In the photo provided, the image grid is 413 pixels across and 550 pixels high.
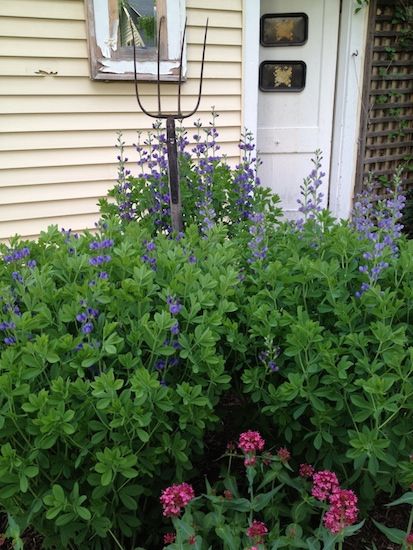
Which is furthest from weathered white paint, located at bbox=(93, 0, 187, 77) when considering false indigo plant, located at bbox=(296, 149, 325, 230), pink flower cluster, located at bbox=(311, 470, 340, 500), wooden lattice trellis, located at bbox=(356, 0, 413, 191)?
pink flower cluster, located at bbox=(311, 470, 340, 500)

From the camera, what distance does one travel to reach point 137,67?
3.90 metres

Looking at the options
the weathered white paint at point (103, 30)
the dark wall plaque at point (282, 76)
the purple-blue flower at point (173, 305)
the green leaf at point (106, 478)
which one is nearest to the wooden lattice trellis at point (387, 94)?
the dark wall plaque at point (282, 76)

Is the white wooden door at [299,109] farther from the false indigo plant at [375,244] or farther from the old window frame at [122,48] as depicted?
the false indigo plant at [375,244]

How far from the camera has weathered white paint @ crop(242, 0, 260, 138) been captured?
423cm

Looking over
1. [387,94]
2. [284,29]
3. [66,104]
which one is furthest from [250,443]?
[387,94]

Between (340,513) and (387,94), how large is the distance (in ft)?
15.4

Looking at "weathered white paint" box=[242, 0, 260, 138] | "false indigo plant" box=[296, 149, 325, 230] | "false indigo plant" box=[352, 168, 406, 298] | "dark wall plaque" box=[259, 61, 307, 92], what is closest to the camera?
"false indigo plant" box=[352, 168, 406, 298]

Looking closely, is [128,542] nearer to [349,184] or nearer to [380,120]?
[349,184]

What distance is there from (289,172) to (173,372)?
378 centimetres

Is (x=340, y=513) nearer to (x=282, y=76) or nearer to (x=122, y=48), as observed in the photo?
(x=122, y=48)

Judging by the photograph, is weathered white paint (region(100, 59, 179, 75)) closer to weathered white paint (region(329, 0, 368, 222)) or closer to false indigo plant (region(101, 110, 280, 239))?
false indigo plant (region(101, 110, 280, 239))

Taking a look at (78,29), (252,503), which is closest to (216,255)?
(252,503)

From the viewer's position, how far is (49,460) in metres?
1.48

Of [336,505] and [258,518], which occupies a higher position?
[336,505]
